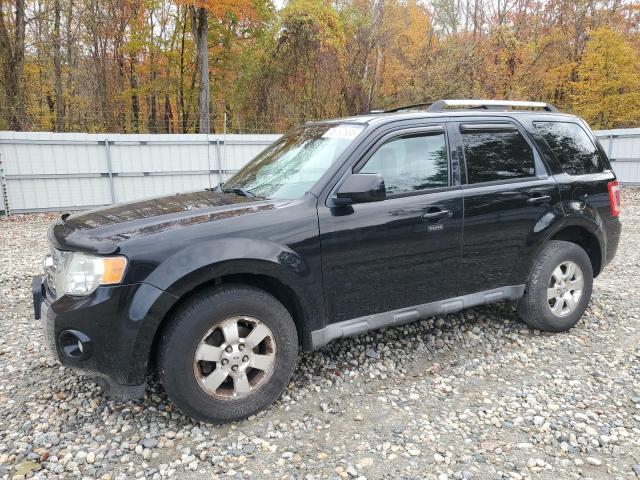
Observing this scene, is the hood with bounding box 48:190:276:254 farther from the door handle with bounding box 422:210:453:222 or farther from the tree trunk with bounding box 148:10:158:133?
the tree trunk with bounding box 148:10:158:133

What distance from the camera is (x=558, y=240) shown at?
409 cm

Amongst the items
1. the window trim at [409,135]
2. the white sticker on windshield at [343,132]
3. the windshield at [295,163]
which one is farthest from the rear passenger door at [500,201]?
the windshield at [295,163]

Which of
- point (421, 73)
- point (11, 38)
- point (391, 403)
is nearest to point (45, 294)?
point (391, 403)

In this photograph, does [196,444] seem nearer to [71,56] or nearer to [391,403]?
[391,403]

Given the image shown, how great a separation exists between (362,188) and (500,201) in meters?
1.34

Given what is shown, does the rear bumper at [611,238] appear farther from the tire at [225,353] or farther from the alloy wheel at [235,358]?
the alloy wheel at [235,358]

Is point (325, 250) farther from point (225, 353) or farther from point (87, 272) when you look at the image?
point (87, 272)

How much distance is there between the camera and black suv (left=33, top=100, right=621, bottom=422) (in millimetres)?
2578

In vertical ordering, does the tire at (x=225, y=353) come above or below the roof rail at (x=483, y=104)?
below

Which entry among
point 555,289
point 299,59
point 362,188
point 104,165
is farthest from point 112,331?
point 299,59

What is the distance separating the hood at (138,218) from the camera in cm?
261

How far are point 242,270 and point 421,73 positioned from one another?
19570mm

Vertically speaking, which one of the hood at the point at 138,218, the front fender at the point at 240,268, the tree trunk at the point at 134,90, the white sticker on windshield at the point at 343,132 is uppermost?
the tree trunk at the point at 134,90

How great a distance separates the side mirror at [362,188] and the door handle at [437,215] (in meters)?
0.50
